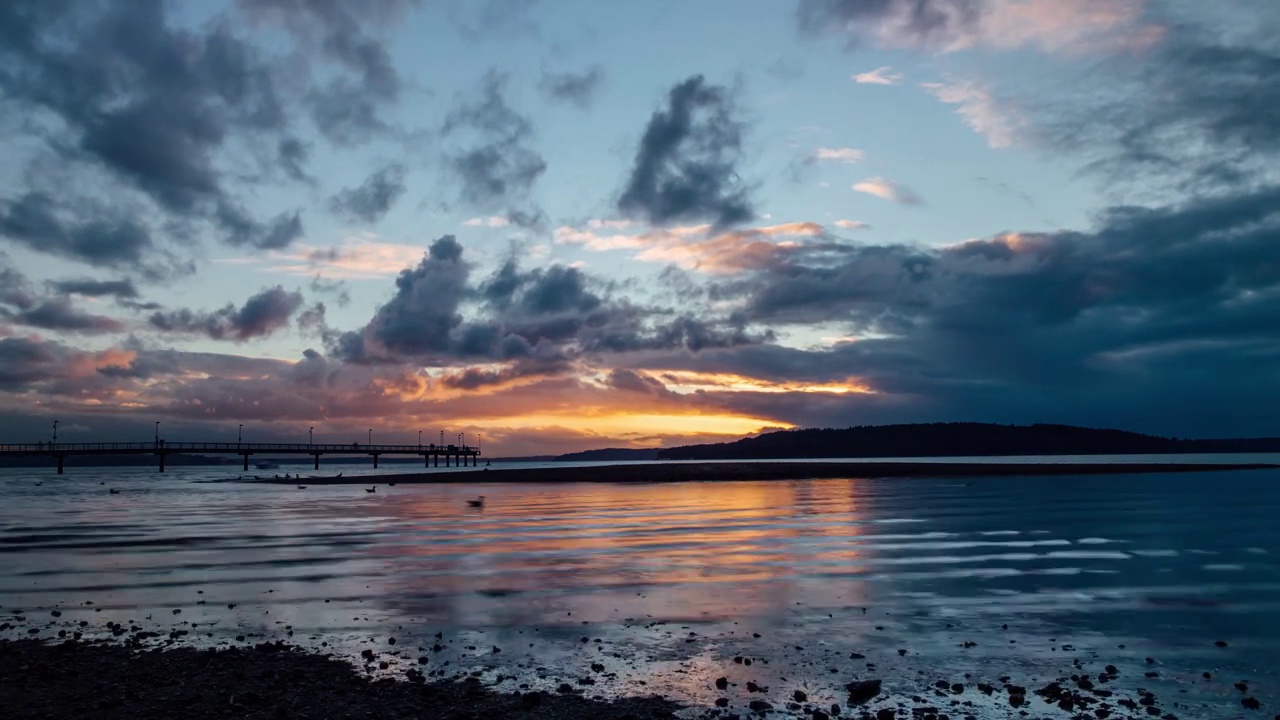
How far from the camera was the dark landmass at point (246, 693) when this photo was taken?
1163 centimetres

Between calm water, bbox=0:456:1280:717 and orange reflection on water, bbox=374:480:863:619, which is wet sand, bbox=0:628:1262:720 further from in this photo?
orange reflection on water, bbox=374:480:863:619

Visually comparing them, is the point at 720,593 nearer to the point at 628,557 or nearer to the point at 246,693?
the point at 628,557

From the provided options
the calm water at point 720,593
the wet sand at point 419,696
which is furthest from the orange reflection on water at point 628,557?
the wet sand at point 419,696

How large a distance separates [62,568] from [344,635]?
17501 mm

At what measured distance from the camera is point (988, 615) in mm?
18734

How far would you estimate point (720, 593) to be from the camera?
21.8 m

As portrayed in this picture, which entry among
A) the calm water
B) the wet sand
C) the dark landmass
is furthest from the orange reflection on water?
the dark landmass

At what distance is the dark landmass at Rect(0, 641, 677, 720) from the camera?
1163cm

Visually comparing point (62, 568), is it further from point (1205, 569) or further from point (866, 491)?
point (866, 491)

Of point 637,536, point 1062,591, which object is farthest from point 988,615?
point 637,536

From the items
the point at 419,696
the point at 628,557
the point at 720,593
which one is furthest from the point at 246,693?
the point at 628,557

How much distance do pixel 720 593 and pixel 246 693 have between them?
1228 cm

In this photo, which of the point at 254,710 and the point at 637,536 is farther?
the point at 637,536

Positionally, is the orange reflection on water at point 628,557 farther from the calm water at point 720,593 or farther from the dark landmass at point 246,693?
the dark landmass at point 246,693
